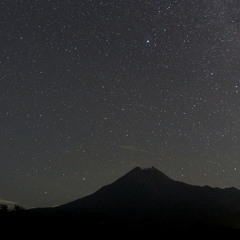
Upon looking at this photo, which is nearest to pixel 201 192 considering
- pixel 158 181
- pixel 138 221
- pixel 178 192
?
pixel 178 192

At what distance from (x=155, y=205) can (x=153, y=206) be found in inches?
46.4

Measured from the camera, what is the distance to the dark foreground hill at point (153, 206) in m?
107

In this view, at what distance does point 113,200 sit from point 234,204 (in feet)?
165

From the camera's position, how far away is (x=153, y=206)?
14162 cm

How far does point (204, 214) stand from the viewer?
4747 inches

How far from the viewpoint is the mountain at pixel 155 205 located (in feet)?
358

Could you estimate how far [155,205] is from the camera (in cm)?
14238

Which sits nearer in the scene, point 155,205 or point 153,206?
point 153,206

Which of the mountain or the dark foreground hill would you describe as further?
the mountain

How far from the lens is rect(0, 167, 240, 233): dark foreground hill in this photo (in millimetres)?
107000

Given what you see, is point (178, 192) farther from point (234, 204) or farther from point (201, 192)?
point (234, 204)

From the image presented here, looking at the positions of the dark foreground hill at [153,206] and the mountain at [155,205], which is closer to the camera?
the dark foreground hill at [153,206]

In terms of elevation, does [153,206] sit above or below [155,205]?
below

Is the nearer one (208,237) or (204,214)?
(208,237)
